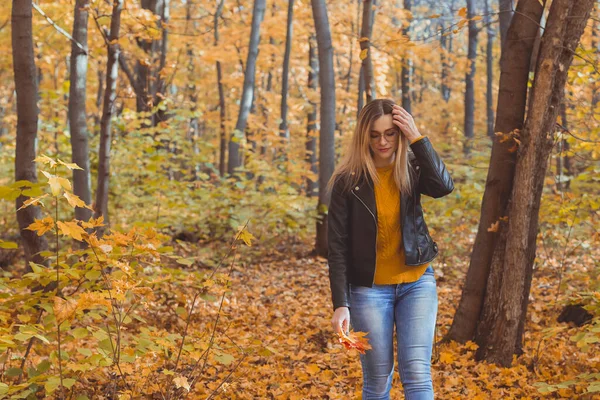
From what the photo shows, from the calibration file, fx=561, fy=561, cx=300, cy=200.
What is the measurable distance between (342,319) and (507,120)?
8.69 ft

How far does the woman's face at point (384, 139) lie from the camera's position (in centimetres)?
284

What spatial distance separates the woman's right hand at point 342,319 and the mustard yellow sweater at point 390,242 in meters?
0.23

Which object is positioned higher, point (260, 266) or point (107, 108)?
point (107, 108)

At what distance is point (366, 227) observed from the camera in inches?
111

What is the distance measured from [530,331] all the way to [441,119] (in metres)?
21.4

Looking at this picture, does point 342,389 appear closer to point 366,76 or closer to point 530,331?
point 530,331

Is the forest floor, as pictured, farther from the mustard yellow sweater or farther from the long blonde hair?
the long blonde hair

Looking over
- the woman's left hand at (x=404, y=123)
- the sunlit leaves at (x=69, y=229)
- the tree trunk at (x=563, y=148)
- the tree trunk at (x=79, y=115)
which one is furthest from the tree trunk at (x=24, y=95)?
the tree trunk at (x=563, y=148)

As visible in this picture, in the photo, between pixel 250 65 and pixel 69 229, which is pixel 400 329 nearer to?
pixel 69 229

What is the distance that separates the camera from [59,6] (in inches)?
420

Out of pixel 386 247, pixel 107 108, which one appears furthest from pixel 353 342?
pixel 107 108

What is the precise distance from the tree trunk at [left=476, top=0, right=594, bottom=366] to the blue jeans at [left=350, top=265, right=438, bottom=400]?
1.83 meters

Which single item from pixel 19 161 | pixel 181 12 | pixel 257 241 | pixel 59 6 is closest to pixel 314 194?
pixel 257 241

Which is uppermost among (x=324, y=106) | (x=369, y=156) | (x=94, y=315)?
(x=324, y=106)
